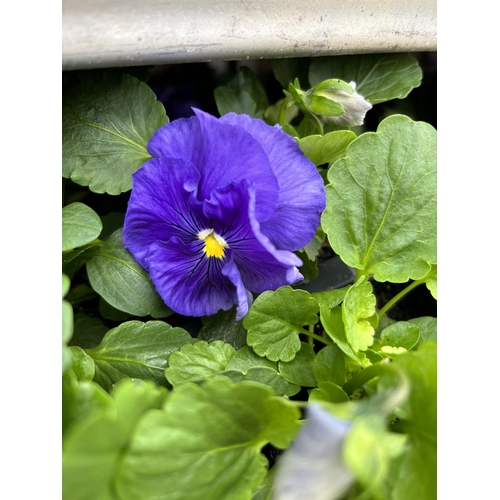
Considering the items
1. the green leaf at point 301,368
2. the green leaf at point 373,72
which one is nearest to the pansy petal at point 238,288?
the green leaf at point 301,368

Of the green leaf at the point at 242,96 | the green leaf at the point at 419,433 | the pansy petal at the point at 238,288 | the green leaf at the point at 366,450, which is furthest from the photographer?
the green leaf at the point at 242,96

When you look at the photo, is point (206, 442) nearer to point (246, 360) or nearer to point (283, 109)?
point (246, 360)

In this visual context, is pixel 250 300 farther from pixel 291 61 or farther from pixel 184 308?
pixel 291 61

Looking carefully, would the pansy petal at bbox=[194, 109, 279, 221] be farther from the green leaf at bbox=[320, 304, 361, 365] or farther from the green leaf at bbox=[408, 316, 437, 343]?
the green leaf at bbox=[408, 316, 437, 343]

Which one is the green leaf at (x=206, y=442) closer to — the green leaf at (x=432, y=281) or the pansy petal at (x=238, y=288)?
the pansy petal at (x=238, y=288)

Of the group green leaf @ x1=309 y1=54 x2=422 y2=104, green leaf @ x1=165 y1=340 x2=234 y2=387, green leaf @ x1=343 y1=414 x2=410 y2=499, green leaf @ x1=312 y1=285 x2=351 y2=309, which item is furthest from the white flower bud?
green leaf @ x1=343 y1=414 x2=410 y2=499
